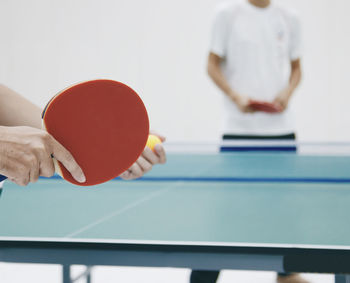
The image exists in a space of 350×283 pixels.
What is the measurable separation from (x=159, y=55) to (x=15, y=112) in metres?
3.85

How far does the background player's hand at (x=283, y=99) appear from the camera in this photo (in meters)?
2.19

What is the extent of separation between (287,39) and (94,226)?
5.65 feet

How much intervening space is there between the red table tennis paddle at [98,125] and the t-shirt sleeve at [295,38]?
1.79 m

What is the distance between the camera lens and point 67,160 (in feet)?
2.10

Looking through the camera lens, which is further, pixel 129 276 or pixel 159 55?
pixel 159 55

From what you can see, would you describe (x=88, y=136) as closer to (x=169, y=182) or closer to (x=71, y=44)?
(x=169, y=182)

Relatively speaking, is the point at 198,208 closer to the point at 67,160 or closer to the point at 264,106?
the point at 67,160

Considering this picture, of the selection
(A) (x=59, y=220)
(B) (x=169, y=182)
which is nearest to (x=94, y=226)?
(A) (x=59, y=220)

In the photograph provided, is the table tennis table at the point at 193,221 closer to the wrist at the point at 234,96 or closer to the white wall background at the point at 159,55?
the wrist at the point at 234,96

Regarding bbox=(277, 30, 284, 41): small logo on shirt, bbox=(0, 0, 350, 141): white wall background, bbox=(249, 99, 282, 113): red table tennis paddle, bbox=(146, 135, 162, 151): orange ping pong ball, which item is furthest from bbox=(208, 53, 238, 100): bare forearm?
bbox=(0, 0, 350, 141): white wall background

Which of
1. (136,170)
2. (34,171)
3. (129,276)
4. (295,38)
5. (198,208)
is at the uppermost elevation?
(295,38)

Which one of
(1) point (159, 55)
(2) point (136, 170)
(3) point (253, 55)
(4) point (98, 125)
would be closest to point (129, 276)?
(3) point (253, 55)

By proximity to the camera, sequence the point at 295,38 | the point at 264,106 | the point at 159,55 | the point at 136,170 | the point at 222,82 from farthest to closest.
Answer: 1. the point at 159,55
2. the point at 295,38
3. the point at 222,82
4. the point at 264,106
5. the point at 136,170

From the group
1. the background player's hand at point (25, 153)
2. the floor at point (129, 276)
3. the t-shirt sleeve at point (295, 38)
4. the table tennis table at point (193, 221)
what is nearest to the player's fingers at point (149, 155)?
the table tennis table at point (193, 221)
